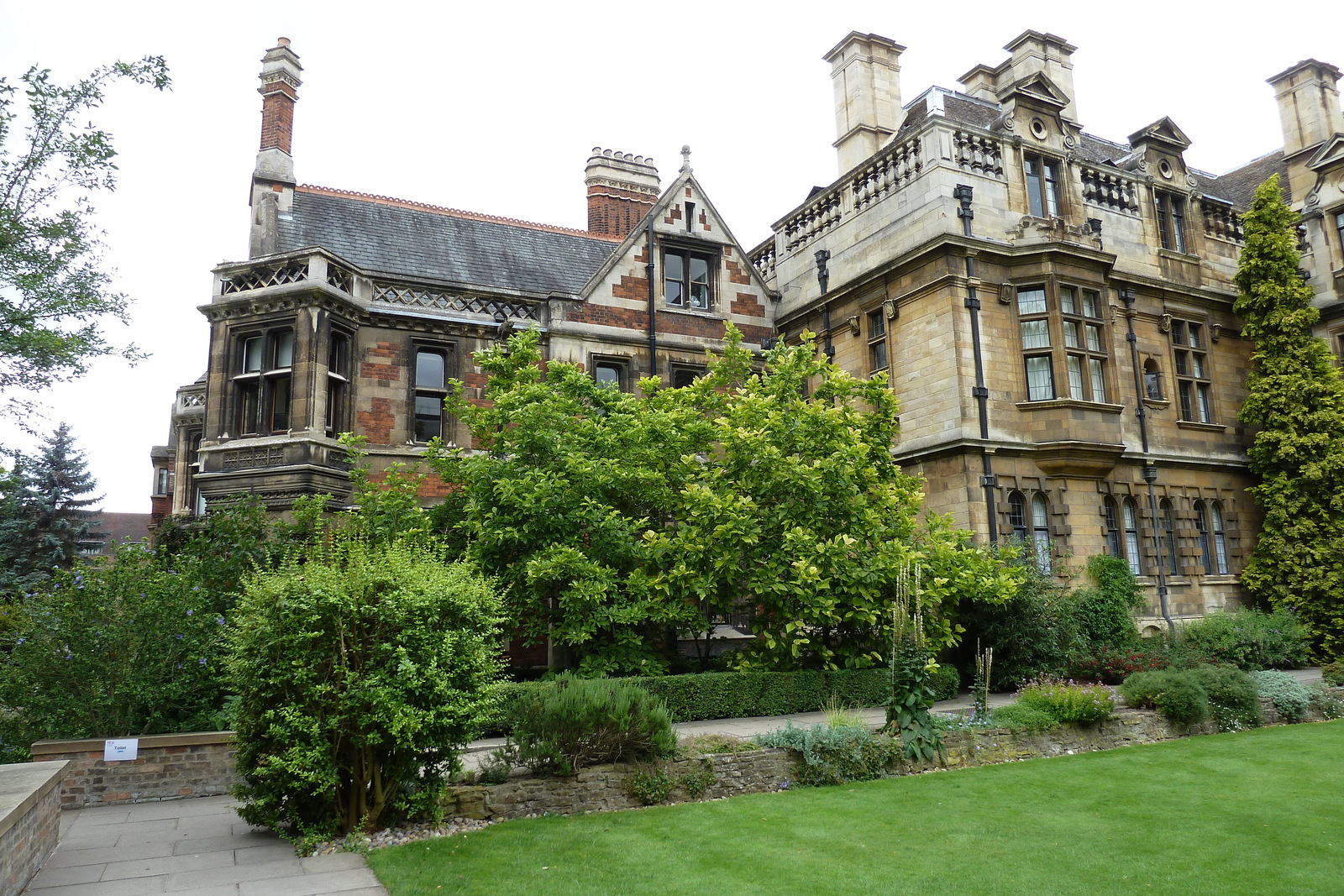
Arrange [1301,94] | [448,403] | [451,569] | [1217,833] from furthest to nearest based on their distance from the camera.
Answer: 1. [1301,94]
2. [448,403]
3. [451,569]
4. [1217,833]

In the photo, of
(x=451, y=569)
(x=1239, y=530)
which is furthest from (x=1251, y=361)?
(x=451, y=569)

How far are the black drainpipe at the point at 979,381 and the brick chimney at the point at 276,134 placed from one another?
1539 cm

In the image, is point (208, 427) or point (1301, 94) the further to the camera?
point (1301, 94)

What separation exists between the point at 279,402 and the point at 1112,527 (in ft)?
59.9

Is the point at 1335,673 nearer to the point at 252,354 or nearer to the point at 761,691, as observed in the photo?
the point at 761,691

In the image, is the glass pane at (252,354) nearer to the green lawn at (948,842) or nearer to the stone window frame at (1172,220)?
the green lawn at (948,842)

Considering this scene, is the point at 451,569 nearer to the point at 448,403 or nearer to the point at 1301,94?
the point at 448,403

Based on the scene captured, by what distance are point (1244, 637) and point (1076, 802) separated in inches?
450

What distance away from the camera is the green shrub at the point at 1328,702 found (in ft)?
47.1

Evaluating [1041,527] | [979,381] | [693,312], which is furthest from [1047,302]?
[693,312]

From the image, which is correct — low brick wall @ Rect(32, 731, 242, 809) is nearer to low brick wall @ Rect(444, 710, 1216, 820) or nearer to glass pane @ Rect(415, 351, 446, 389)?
low brick wall @ Rect(444, 710, 1216, 820)

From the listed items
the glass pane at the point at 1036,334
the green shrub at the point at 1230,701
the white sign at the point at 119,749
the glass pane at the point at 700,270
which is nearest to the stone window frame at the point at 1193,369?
the glass pane at the point at 1036,334

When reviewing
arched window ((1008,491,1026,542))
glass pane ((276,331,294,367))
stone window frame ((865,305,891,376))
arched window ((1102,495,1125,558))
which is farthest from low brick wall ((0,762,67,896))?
arched window ((1102,495,1125,558))

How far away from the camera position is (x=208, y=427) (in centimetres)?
1798
